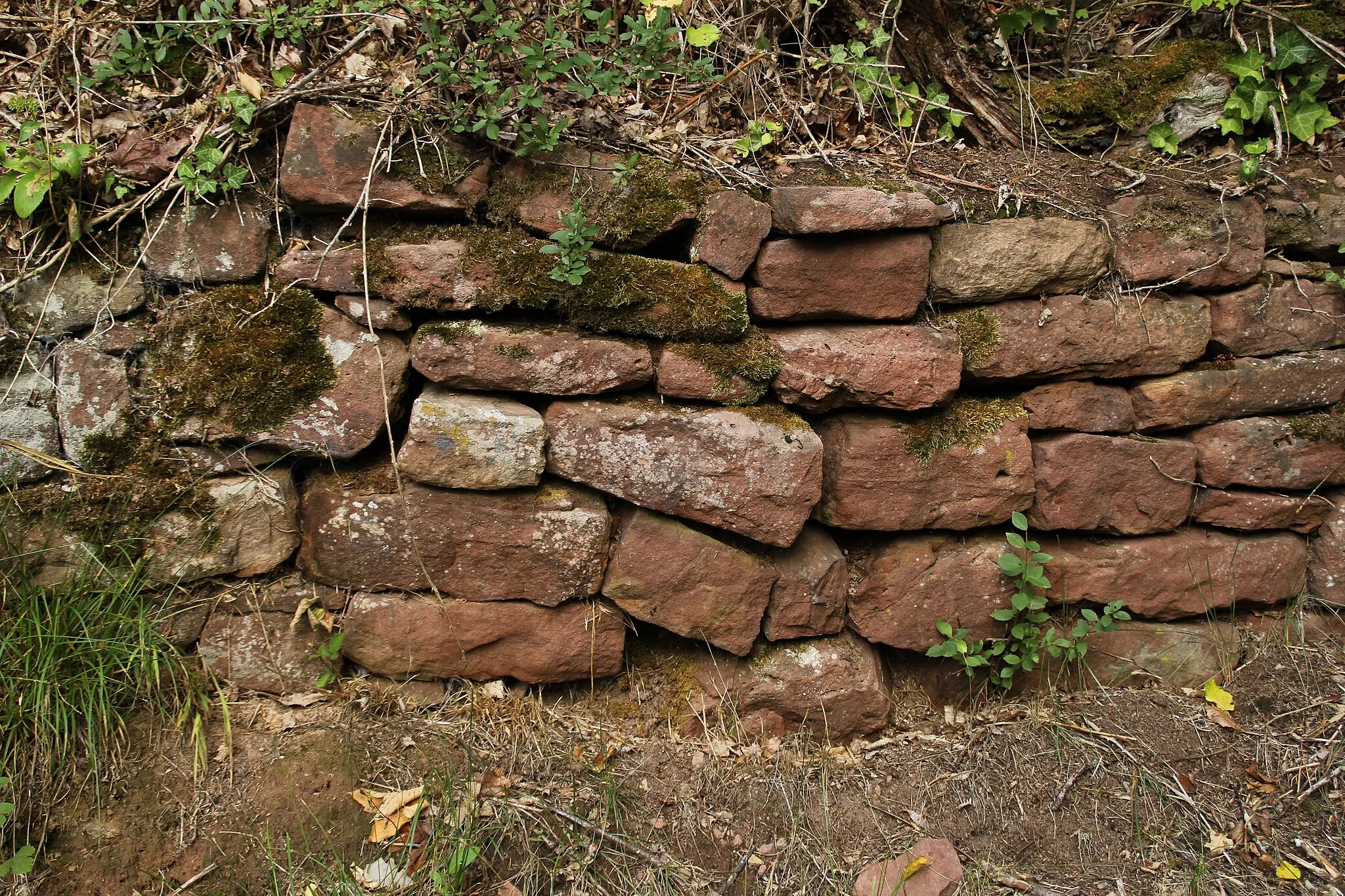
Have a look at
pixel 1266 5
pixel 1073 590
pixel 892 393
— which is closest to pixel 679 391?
pixel 892 393

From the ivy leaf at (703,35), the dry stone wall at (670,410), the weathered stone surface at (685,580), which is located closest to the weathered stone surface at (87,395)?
the dry stone wall at (670,410)

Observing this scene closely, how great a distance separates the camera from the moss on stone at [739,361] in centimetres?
255

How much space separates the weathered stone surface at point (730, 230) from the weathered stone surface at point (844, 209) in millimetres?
85

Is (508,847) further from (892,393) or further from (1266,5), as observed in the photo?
(1266,5)

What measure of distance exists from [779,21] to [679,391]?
1457 mm

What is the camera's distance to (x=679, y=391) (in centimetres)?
255

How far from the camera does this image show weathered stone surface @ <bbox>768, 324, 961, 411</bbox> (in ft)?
8.50

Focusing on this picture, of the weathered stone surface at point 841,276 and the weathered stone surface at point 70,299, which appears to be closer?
the weathered stone surface at point 70,299

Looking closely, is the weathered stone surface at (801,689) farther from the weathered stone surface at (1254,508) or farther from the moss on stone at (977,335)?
the weathered stone surface at (1254,508)

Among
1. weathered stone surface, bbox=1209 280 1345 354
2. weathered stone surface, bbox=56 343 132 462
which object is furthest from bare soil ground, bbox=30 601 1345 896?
weathered stone surface, bbox=1209 280 1345 354

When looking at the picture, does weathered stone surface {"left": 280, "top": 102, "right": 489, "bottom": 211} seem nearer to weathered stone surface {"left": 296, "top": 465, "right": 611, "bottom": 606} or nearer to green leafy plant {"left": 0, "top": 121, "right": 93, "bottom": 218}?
green leafy plant {"left": 0, "top": 121, "right": 93, "bottom": 218}

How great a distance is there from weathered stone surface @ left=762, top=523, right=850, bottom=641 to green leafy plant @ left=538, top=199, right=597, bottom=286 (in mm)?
1089

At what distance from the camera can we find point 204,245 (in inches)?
97.5

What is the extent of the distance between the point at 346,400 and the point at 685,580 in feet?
3.78
